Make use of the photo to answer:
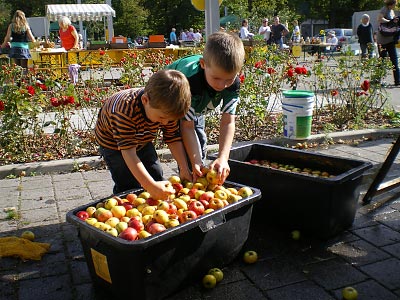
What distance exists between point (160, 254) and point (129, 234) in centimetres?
22

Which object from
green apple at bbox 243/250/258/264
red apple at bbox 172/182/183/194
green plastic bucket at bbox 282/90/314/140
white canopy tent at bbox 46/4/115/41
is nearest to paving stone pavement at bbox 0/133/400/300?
green apple at bbox 243/250/258/264

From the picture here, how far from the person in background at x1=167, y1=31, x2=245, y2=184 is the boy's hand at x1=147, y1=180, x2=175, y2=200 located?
38cm

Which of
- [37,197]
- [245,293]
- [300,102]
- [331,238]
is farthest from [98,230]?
[300,102]

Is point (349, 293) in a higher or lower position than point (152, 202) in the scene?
lower

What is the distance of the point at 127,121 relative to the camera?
3051mm

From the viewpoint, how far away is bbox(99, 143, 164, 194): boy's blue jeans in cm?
358

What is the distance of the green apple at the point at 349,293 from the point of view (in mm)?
2809

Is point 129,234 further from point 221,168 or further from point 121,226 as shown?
point 221,168

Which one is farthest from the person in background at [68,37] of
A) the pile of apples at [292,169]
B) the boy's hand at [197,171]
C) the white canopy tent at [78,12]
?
the white canopy tent at [78,12]

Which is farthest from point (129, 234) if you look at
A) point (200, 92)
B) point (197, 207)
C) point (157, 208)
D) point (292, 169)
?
point (292, 169)

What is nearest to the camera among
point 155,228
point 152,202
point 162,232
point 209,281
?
point 162,232

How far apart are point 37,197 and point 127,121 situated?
2.24m

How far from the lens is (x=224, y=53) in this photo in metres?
3.05

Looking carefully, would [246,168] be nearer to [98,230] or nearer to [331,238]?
[331,238]
